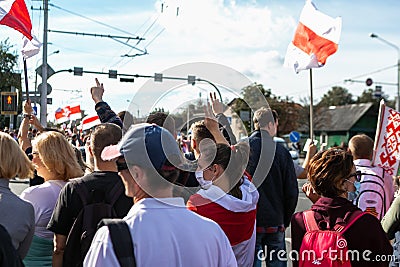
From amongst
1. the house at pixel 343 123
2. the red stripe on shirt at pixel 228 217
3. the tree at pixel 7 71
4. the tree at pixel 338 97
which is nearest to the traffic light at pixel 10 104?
the red stripe on shirt at pixel 228 217

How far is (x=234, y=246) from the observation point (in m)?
4.29

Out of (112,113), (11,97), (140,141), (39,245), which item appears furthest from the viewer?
(11,97)

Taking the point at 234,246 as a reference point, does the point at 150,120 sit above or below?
above

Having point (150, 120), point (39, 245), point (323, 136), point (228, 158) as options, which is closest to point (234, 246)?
point (228, 158)

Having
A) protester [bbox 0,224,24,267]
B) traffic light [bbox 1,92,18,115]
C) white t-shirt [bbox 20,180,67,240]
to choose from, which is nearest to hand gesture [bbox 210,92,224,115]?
white t-shirt [bbox 20,180,67,240]

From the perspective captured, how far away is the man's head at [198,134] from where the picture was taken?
4590 millimetres

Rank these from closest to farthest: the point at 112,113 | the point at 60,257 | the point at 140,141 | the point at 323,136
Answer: the point at 140,141, the point at 60,257, the point at 112,113, the point at 323,136

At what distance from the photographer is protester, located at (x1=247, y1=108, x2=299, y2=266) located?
5.59m

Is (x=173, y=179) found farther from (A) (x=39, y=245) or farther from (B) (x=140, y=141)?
(A) (x=39, y=245)

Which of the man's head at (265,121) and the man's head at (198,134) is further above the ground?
the man's head at (265,121)

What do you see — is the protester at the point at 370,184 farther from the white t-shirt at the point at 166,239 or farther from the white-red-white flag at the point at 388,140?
the white t-shirt at the point at 166,239

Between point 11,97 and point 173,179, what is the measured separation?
41.6ft

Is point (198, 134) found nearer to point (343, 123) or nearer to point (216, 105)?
point (216, 105)

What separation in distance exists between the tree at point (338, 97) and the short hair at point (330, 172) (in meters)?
118
